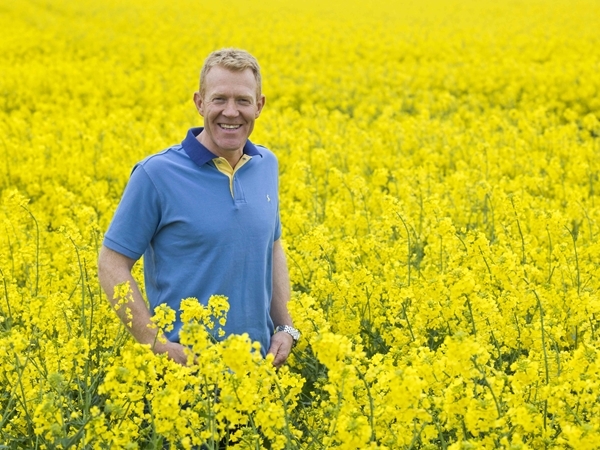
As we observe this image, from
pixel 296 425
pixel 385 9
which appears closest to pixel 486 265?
pixel 296 425

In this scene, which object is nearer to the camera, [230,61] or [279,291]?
[230,61]

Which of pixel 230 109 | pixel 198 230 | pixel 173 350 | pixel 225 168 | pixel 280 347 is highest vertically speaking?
pixel 230 109

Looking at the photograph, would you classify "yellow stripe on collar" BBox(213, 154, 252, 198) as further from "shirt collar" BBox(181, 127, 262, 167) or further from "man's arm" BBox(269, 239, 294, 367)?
"man's arm" BBox(269, 239, 294, 367)

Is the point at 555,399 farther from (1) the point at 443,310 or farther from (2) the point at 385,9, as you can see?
(2) the point at 385,9

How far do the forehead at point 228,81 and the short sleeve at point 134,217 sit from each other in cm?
46

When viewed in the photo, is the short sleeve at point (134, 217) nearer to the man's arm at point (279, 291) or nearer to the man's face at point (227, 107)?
the man's face at point (227, 107)

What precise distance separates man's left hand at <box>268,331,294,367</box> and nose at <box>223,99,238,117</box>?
1.01 meters

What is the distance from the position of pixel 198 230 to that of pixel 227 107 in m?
0.52

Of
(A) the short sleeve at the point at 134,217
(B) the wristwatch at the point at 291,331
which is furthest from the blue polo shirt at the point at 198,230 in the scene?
(B) the wristwatch at the point at 291,331

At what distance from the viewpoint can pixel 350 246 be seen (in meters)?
4.55

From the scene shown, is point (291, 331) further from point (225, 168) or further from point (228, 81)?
point (228, 81)

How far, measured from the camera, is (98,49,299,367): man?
10.2ft

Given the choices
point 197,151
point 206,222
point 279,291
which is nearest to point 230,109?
point 197,151

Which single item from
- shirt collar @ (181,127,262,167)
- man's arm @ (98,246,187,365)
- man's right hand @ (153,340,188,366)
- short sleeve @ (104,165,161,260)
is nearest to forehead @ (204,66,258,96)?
shirt collar @ (181,127,262,167)
